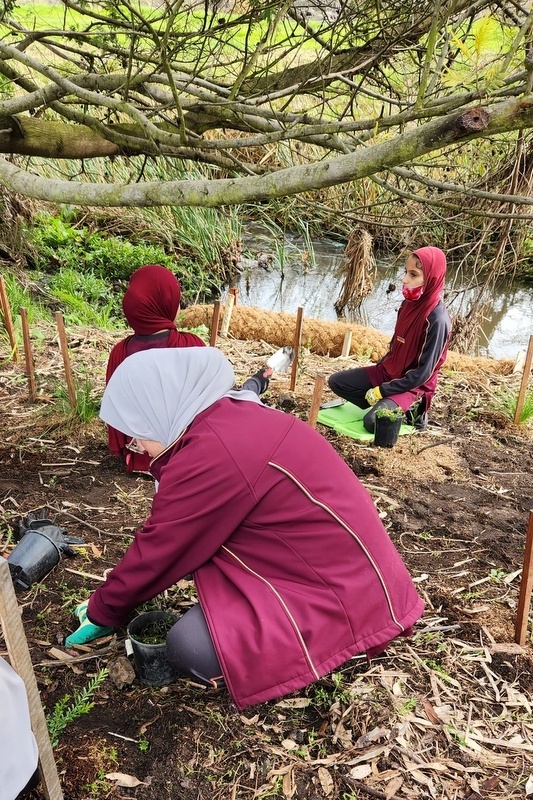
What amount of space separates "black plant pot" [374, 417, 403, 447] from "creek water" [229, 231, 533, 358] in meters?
4.01

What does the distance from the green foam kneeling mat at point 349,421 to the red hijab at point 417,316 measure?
371 mm

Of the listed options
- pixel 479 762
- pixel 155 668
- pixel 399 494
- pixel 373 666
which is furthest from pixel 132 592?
pixel 399 494

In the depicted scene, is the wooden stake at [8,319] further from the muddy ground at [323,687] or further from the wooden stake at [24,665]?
the wooden stake at [24,665]

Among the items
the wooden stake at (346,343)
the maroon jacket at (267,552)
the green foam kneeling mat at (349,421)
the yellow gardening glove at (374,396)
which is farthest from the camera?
the wooden stake at (346,343)

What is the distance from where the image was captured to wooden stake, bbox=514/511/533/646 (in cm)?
211

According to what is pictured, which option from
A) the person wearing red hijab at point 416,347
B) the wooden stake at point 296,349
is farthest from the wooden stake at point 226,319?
the person wearing red hijab at point 416,347

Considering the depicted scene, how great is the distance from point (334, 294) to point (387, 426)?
5368 mm

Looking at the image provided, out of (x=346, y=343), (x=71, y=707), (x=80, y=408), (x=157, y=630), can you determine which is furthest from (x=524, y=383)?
(x=71, y=707)

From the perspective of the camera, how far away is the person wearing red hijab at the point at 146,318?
3.22m

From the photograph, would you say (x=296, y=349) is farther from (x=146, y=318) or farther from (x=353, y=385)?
(x=146, y=318)

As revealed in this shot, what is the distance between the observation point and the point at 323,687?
2098 millimetres

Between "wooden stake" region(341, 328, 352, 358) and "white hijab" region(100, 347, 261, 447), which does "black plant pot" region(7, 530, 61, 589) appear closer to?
"white hijab" region(100, 347, 261, 447)

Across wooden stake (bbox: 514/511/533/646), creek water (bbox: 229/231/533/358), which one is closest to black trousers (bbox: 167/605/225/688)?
wooden stake (bbox: 514/511/533/646)

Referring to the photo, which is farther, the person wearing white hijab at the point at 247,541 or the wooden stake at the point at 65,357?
the wooden stake at the point at 65,357
